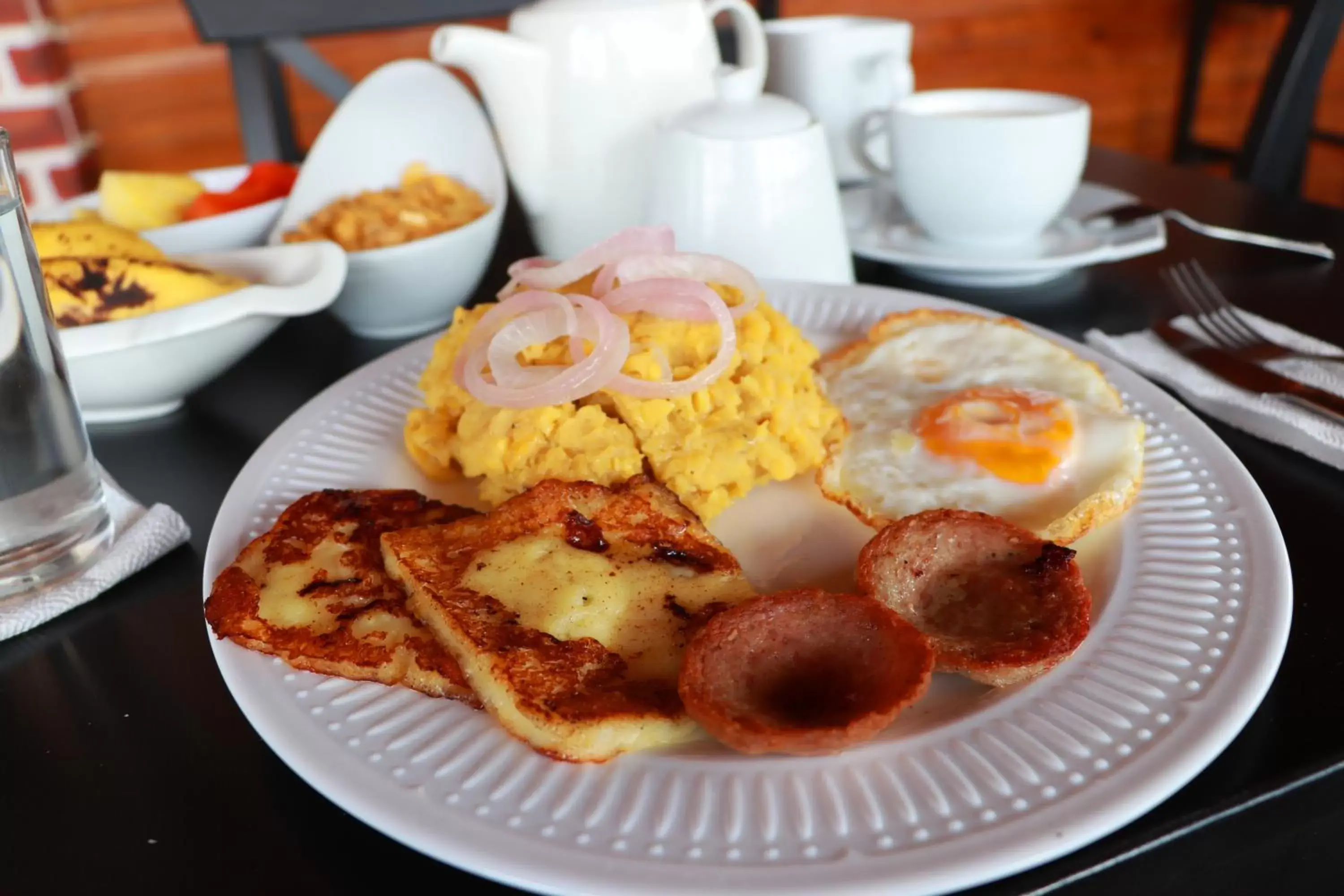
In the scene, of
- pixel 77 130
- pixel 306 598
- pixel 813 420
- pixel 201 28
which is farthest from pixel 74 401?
pixel 77 130

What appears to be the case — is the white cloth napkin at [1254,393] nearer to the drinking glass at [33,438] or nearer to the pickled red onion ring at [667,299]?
the pickled red onion ring at [667,299]

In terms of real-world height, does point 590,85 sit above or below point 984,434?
above

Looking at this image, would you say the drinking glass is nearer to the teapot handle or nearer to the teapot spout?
the teapot spout

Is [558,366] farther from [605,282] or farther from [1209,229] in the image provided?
[1209,229]

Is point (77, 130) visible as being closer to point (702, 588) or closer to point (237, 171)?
point (237, 171)

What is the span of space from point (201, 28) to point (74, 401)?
1.74 m

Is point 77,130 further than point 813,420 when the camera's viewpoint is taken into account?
Yes

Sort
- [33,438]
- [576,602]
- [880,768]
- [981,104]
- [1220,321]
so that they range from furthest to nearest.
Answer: [981,104], [1220,321], [33,438], [576,602], [880,768]

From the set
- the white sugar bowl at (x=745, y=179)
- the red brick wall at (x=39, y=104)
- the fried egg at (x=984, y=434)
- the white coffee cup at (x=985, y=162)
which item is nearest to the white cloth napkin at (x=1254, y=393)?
the fried egg at (x=984, y=434)

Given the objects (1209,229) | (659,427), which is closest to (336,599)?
(659,427)

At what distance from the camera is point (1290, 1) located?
12.4ft

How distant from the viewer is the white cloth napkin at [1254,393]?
3.86ft

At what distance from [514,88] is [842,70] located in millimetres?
736

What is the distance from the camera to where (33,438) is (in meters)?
0.98
